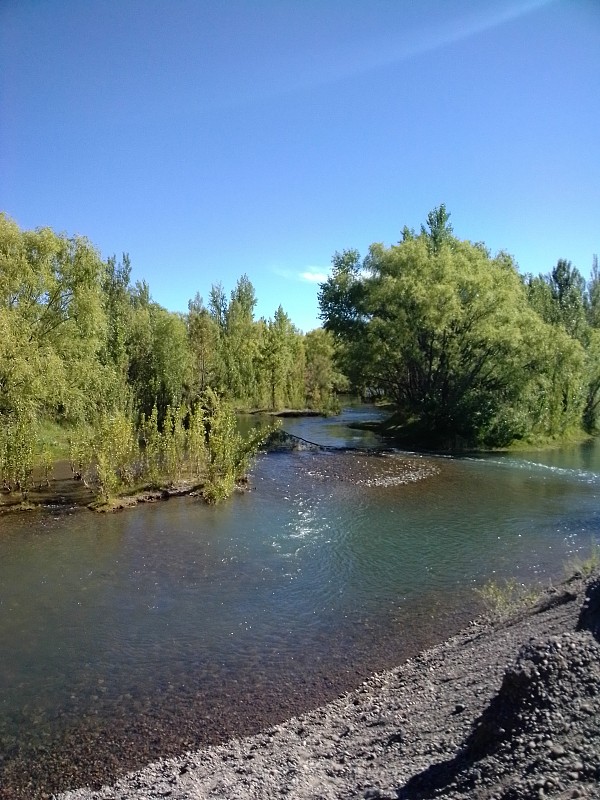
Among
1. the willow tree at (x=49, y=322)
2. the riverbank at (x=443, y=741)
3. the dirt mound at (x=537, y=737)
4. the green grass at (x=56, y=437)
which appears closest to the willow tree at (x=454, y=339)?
the willow tree at (x=49, y=322)

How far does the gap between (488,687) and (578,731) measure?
7.45 feet

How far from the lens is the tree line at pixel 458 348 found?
112 feet

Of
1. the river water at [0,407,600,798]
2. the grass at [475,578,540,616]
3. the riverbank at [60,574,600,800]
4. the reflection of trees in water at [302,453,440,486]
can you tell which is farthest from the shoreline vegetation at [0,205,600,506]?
the riverbank at [60,574,600,800]

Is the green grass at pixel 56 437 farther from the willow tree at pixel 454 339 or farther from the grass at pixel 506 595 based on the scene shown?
the grass at pixel 506 595

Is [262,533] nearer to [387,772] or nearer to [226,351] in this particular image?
[387,772]

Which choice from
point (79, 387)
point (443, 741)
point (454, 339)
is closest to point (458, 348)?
point (454, 339)

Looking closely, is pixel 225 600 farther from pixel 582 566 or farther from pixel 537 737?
pixel 537 737

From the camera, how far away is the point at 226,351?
190ft

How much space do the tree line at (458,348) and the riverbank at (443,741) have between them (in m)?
27.3

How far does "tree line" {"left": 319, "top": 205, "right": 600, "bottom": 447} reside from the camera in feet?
112

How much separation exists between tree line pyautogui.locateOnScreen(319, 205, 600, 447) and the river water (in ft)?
41.7

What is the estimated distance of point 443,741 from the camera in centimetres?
620

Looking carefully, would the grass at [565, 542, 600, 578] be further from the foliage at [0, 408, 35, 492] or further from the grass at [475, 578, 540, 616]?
the foliage at [0, 408, 35, 492]

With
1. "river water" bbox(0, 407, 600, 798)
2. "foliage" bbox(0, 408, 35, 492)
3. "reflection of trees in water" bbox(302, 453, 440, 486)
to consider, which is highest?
"foliage" bbox(0, 408, 35, 492)
